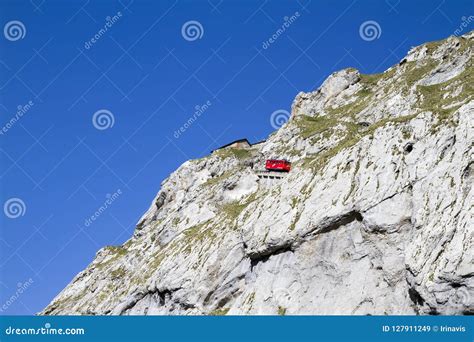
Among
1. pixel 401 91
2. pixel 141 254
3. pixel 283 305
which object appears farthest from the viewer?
pixel 141 254

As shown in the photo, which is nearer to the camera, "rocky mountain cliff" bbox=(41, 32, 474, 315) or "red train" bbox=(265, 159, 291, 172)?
"rocky mountain cliff" bbox=(41, 32, 474, 315)

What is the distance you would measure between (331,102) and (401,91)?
40.2 metres

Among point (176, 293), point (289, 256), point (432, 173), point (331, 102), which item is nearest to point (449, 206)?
point (432, 173)

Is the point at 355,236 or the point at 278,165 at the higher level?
the point at 278,165

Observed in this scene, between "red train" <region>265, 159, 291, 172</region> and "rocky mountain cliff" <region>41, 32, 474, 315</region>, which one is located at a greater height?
"red train" <region>265, 159, 291, 172</region>

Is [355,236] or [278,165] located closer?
[355,236]

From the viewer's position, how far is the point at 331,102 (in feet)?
455

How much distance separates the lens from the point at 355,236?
5534 centimetres

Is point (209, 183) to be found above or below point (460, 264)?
above

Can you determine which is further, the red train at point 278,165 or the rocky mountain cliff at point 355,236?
the red train at point 278,165

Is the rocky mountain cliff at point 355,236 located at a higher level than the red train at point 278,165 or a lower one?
lower

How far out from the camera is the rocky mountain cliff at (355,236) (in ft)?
152

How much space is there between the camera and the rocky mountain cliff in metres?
46.3
